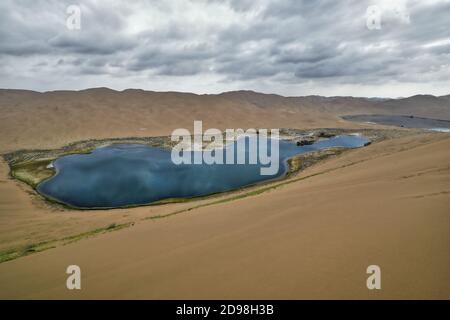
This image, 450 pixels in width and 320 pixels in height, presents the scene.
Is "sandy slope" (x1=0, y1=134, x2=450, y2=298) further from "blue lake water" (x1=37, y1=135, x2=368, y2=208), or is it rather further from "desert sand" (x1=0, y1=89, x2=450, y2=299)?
"blue lake water" (x1=37, y1=135, x2=368, y2=208)

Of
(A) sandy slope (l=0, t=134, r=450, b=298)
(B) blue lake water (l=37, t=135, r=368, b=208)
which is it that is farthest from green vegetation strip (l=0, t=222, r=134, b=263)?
(B) blue lake water (l=37, t=135, r=368, b=208)

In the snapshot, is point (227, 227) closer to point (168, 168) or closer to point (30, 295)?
point (30, 295)

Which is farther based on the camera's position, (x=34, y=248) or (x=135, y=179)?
(x=135, y=179)

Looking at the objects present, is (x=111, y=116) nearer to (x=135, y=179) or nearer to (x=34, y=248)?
(x=135, y=179)


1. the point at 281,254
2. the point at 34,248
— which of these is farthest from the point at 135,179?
the point at 281,254

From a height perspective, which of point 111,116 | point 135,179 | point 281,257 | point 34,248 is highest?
point 111,116
